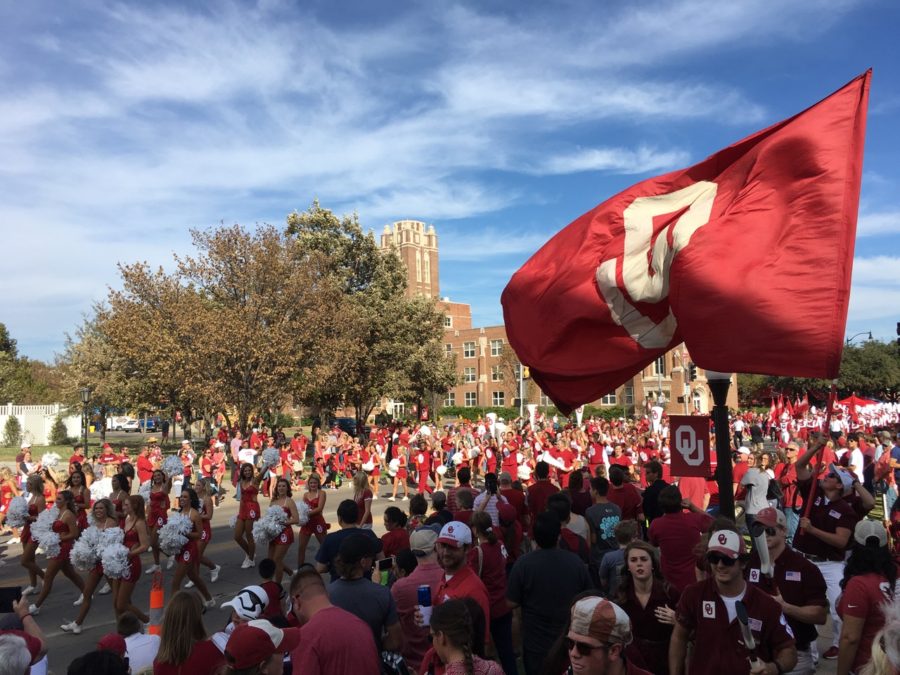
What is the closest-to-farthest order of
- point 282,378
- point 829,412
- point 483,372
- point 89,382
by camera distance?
point 829,412
point 282,378
point 89,382
point 483,372

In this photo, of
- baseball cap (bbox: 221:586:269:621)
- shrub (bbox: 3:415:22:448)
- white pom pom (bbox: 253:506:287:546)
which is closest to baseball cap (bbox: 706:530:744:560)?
baseball cap (bbox: 221:586:269:621)

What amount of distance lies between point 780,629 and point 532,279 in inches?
174

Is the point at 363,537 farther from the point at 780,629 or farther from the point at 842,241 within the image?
the point at 842,241

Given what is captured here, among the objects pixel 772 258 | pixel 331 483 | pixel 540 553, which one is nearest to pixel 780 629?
pixel 540 553

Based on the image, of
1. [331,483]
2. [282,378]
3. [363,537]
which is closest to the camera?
[363,537]

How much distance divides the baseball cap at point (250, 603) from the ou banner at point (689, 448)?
406cm

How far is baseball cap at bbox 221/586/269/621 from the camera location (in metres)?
4.31

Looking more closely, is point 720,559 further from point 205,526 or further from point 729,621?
point 205,526

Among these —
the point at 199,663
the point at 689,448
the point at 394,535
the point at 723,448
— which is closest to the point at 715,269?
the point at 723,448

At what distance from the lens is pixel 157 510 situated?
10633 millimetres

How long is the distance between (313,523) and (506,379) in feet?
225

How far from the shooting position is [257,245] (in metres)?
31.1

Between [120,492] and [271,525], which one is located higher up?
[120,492]

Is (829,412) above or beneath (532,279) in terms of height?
beneath
